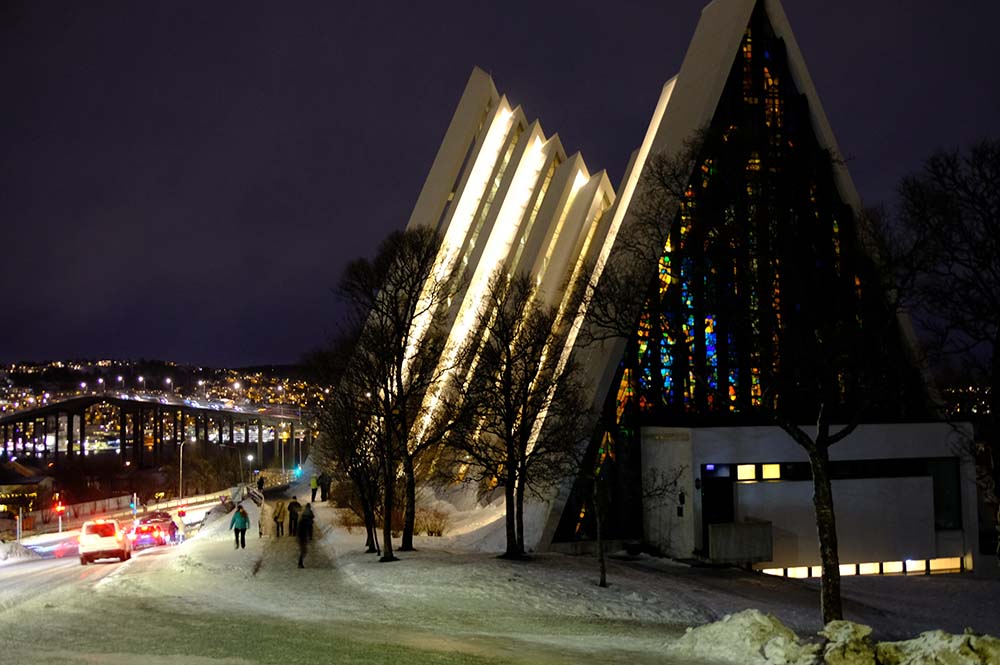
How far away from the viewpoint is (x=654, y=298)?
56.9 feet

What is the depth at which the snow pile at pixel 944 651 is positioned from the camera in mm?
9297

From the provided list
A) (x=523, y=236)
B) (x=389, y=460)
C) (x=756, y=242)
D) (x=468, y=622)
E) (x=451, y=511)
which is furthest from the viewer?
(x=523, y=236)

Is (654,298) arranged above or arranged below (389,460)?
above

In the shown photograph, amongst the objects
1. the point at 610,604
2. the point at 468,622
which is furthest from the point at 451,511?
the point at 468,622

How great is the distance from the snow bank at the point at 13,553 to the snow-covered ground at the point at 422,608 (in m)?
1.48

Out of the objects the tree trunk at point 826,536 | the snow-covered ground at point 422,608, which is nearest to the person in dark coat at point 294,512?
the snow-covered ground at point 422,608

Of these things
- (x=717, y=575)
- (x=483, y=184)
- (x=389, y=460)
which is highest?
A: (x=483, y=184)

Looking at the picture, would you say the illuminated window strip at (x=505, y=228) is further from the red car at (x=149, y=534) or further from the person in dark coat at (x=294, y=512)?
the person in dark coat at (x=294, y=512)

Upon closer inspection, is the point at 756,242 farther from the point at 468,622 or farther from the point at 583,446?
the point at 583,446

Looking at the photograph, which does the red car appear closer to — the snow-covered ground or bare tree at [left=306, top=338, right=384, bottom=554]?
the snow-covered ground

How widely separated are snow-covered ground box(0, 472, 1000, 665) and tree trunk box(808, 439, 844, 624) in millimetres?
531

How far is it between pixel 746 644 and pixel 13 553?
23.8 m

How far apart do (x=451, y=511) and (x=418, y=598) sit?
65.6 feet

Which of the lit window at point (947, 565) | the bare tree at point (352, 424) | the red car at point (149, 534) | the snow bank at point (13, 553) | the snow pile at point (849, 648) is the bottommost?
the lit window at point (947, 565)
